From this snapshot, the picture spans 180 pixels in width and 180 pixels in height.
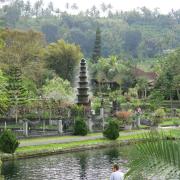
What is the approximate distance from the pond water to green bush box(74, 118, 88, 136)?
6001 mm

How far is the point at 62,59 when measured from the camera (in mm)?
91375

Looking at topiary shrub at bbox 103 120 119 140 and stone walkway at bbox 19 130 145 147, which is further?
topiary shrub at bbox 103 120 119 140

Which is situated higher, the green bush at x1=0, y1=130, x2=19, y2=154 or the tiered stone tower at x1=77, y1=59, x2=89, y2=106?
the tiered stone tower at x1=77, y1=59, x2=89, y2=106

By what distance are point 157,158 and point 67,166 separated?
24.4 meters

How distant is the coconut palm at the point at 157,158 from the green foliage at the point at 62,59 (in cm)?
8467

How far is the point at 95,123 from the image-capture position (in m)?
46.8

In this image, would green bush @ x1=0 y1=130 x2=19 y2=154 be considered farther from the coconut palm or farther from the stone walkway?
the coconut palm

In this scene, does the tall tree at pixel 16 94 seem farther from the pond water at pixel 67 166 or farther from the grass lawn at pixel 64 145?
the pond water at pixel 67 166

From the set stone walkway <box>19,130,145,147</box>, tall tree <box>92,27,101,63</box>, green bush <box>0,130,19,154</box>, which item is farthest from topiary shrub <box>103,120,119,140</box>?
tall tree <box>92,27,101,63</box>

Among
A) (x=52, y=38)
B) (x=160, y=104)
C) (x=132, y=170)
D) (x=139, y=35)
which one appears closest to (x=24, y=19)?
(x=52, y=38)

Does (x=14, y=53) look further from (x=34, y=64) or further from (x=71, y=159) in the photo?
(x=71, y=159)

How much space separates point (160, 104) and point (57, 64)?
27820 mm

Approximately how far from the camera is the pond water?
87.9 feet

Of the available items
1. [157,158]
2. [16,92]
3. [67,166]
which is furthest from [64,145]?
[157,158]
